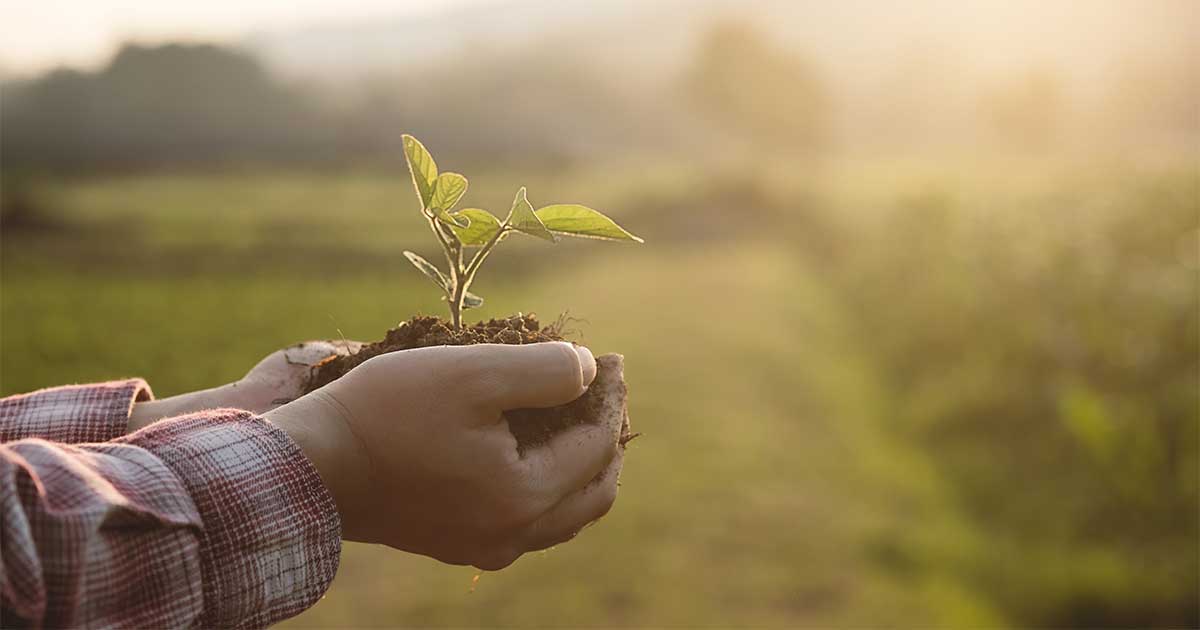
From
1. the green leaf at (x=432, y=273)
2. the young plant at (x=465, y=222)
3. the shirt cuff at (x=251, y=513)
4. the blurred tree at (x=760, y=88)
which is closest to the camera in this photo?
the shirt cuff at (x=251, y=513)

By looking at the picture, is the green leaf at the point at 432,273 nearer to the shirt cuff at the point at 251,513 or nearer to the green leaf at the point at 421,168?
the green leaf at the point at 421,168

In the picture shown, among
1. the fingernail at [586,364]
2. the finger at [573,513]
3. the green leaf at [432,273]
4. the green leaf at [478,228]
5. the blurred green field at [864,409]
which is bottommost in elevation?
the blurred green field at [864,409]

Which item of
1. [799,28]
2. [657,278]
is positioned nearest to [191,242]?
[657,278]

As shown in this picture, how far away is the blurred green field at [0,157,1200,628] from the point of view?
5473 millimetres

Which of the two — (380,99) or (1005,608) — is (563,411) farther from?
(380,99)

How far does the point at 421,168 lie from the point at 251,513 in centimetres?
72

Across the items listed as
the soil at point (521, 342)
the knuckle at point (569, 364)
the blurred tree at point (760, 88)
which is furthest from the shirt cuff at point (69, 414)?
the blurred tree at point (760, 88)

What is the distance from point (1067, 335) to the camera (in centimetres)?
743

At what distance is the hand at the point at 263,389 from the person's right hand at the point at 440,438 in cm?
40

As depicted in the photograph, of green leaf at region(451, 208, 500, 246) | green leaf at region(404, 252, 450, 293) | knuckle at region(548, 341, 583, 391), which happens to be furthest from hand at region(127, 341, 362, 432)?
knuckle at region(548, 341, 583, 391)

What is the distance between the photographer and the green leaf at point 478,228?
1.76 meters

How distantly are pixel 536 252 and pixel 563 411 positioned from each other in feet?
81.5

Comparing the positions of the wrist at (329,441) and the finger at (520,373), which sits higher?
the finger at (520,373)

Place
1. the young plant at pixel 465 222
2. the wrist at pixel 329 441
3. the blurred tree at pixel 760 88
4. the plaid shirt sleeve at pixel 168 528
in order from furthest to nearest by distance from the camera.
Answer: the blurred tree at pixel 760 88, the young plant at pixel 465 222, the wrist at pixel 329 441, the plaid shirt sleeve at pixel 168 528
